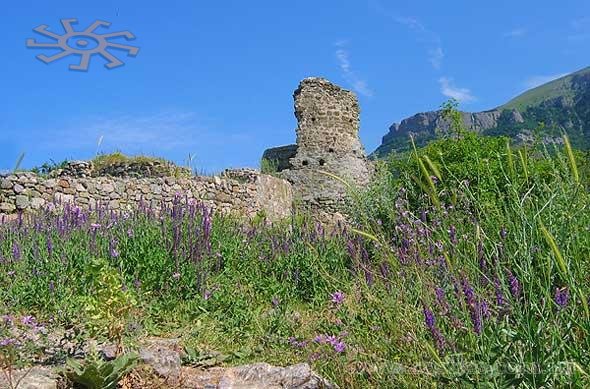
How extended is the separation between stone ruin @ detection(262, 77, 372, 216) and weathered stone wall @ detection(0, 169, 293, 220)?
180 cm

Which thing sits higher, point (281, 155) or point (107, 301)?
point (281, 155)

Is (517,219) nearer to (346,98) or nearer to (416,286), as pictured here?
(416,286)

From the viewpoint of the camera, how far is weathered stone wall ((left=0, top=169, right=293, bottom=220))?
435 inches

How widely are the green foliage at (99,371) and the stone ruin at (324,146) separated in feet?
53.0

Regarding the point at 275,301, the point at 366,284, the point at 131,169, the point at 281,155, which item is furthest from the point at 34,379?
the point at 281,155

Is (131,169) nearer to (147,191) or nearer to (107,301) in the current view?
(147,191)

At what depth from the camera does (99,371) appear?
9.53 ft

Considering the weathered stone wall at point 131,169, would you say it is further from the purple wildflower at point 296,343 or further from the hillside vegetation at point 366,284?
the purple wildflower at point 296,343

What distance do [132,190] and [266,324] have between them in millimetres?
9390

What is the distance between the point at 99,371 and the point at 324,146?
17725mm

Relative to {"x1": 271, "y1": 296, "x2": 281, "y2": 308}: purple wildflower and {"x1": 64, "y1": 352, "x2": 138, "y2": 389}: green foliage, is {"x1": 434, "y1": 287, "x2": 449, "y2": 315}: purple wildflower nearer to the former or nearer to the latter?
{"x1": 64, "y1": 352, "x2": 138, "y2": 389}: green foliage

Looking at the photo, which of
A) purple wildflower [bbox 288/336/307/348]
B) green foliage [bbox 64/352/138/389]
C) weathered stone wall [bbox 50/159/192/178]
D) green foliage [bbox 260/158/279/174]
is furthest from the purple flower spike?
green foliage [bbox 260/158/279/174]

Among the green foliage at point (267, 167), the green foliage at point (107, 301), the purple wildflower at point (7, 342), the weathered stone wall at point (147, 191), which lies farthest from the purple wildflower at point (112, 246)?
the green foliage at point (267, 167)

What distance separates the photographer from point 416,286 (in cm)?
307
